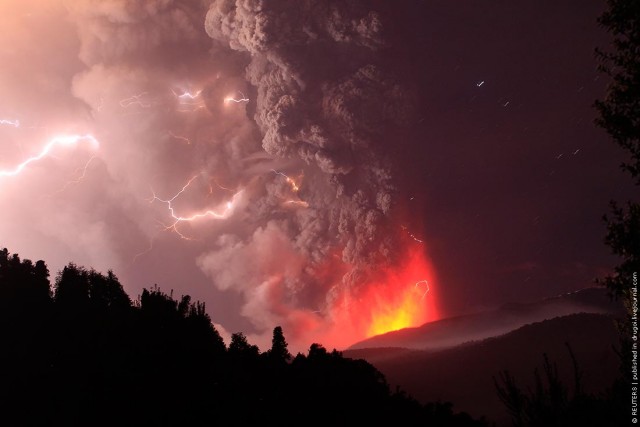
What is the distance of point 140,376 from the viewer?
17.8m

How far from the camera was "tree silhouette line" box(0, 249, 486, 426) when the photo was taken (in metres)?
16.4

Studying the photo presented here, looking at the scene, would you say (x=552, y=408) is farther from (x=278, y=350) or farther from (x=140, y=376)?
(x=278, y=350)

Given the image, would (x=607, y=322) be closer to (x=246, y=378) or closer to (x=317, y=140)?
(x=317, y=140)

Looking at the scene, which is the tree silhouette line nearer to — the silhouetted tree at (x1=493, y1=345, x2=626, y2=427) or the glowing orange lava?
the silhouetted tree at (x1=493, y1=345, x2=626, y2=427)

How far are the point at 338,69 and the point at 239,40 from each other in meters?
17.9

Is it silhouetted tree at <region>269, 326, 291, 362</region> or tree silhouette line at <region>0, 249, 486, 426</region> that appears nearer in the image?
tree silhouette line at <region>0, 249, 486, 426</region>

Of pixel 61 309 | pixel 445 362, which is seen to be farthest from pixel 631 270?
pixel 445 362

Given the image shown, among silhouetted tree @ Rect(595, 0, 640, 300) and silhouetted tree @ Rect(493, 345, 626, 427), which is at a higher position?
silhouetted tree @ Rect(595, 0, 640, 300)

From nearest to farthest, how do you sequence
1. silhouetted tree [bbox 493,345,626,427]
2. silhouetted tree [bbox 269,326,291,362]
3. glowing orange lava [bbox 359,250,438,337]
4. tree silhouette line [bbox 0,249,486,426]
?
silhouetted tree [bbox 493,345,626,427] → tree silhouette line [bbox 0,249,486,426] → silhouetted tree [bbox 269,326,291,362] → glowing orange lava [bbox 359,250,438,337]

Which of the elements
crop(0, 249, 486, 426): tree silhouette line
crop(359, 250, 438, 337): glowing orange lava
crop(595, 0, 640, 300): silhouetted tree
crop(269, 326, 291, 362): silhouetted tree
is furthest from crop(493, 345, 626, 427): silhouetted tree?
crop(359, 250, 438, 337): glowing orange lava

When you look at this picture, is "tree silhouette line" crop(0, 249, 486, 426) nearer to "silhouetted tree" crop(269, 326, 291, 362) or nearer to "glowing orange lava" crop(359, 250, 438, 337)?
"silhouetted tree" crop(269, 326, 291, 362)

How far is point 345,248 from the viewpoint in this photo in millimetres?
86375

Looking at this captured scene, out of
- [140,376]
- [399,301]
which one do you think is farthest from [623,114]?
[399,301]

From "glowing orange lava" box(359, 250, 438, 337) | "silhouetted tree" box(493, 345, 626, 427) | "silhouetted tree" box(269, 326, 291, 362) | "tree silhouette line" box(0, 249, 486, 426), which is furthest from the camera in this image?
"glowing orange lava" box(359, 250, 438, 337)
